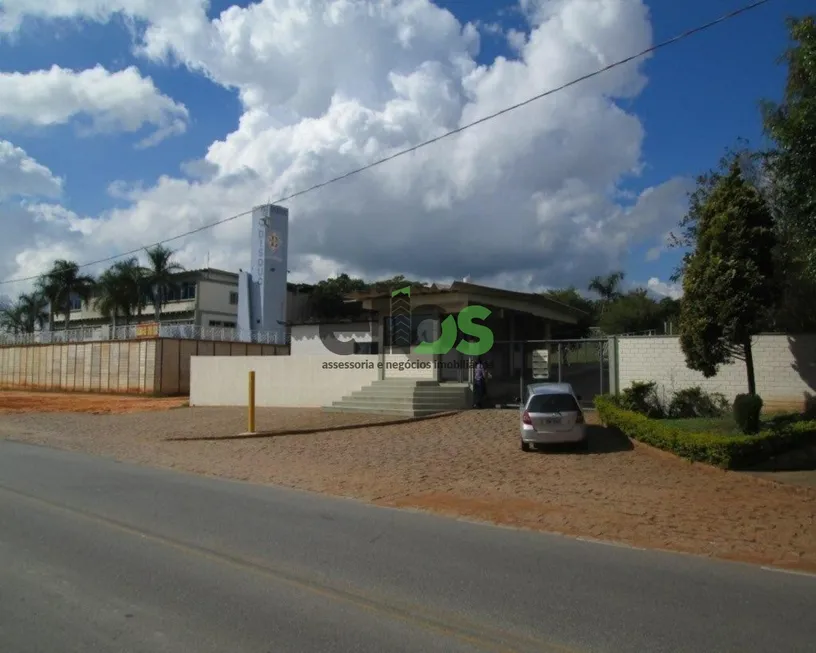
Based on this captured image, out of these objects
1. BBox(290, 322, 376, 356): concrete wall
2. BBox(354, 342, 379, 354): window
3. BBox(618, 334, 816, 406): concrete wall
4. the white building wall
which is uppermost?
the white building wall

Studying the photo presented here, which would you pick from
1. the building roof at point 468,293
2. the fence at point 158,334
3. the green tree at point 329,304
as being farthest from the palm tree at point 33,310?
the building roof at point 468,293

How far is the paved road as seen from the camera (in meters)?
4.77

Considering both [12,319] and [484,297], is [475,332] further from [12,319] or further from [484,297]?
[12,319]

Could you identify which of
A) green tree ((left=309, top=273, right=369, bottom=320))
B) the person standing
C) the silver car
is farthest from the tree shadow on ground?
green tree ((left=309, top=273, right=369, bottom=320))

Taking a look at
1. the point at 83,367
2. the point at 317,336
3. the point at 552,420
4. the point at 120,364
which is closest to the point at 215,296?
the point at 83,367

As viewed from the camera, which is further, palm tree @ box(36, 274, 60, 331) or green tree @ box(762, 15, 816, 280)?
palm tree @ box(36, 274, 60, 331)

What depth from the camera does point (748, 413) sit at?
13.6 m

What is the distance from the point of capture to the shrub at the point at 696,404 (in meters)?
17.7

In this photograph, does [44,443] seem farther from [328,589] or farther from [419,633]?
[419,633]

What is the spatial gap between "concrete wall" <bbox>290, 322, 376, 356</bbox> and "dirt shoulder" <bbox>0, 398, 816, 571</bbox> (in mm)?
8178

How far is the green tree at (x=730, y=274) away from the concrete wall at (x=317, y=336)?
637 inches

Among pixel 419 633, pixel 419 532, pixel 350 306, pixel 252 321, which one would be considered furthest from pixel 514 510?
pixel 350 306

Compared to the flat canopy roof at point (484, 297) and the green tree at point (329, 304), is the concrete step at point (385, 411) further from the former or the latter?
the green tree at point (329, 304)

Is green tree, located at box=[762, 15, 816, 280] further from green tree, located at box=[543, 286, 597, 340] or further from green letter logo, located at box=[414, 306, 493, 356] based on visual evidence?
green tree, located at box=[543, 286, 597, 340]
